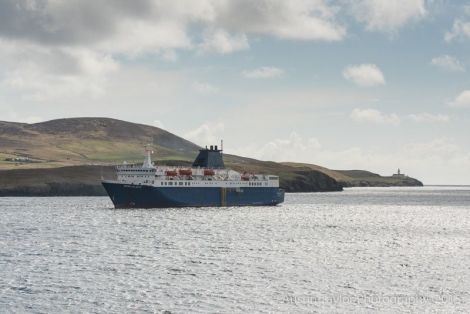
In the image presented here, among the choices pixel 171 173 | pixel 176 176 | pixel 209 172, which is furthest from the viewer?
pixel 209 172

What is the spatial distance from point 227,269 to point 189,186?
247ft

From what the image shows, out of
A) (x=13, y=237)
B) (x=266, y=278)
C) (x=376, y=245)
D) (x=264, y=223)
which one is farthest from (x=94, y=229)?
(x=266, y=278)

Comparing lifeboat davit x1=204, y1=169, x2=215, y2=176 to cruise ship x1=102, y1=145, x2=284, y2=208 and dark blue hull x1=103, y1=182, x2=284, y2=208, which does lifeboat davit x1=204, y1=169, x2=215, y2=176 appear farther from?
dark blue hull x1=103, y1=182, x2=284, y2=208

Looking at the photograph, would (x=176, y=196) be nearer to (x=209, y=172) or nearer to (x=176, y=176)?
(x=176, y=176)

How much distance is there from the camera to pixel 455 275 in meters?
50.6

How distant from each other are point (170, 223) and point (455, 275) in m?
54.7

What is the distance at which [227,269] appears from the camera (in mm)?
52625

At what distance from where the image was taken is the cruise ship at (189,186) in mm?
120812

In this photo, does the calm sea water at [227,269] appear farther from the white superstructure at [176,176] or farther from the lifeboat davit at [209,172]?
the lifeboat davit at [209,172]

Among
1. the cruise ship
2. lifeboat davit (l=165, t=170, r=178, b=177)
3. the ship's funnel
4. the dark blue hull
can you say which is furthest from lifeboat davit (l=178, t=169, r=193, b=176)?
the ship's funnel

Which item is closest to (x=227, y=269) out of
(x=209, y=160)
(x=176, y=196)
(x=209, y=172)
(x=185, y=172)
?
(x=176, y=196)

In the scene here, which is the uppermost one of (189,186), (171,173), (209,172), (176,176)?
(209,172)

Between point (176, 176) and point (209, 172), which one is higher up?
point (209, 172)

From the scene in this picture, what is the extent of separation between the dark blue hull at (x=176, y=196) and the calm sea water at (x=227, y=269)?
83.1 feet
